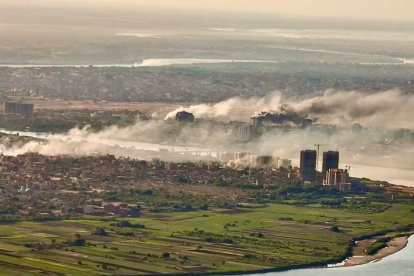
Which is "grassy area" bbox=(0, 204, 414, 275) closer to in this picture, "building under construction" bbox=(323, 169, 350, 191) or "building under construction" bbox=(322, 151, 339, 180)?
"building under construction" bbox=(323, 169, 350, 191)

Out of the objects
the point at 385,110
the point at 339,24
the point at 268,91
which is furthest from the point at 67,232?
the point at 339,24

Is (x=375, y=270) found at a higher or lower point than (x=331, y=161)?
lower

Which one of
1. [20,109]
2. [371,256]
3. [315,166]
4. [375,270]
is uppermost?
[20,109]

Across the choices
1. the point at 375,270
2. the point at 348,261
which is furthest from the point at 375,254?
the point at 375,270

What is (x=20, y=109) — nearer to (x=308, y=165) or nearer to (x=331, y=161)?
(x=331, y=161)

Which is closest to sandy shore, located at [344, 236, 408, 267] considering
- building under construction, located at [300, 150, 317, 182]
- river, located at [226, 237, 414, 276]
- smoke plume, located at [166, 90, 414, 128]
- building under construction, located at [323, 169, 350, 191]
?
river, located at [226, 237, 414, 276]

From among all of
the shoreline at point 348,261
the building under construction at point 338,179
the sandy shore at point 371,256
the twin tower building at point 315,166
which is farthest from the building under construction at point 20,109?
the sandy shore at point 371,256
